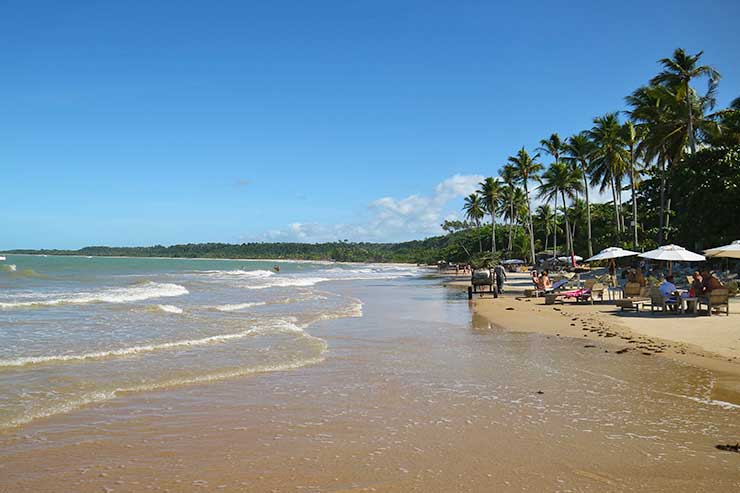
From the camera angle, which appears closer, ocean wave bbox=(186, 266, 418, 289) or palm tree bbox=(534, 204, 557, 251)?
ocean wave bbox=(186, 266, 418, 289)

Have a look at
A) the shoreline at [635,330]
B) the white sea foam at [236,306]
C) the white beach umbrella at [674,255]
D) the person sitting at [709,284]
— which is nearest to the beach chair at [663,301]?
the shoreline at [635,330]

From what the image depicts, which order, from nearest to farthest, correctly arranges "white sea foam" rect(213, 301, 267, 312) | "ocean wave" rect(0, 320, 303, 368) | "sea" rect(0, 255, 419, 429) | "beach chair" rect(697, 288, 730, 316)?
"sea" rect(0, 255, 419, 429) < "ocean wave" rect(0, 320, 303, 368) < "beach chair" rect(697, 288, 730, 316) < "white sea foam" rect(213, 301, 267, 312)

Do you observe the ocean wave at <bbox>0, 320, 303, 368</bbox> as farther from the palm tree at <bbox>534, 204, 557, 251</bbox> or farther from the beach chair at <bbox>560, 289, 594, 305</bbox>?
the palm tree at <bbox>534, 204, 557, 251</bbox>

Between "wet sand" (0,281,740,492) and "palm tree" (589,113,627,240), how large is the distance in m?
30.1

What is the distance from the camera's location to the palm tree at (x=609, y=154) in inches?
1430

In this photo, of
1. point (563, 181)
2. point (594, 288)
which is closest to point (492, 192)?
point (563, 181)

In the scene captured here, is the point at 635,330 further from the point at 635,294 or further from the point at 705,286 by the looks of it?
the point at 635,294

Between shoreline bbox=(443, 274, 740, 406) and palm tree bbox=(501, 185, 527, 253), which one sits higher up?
palm tree bbox=(501, 185, 527, 253)

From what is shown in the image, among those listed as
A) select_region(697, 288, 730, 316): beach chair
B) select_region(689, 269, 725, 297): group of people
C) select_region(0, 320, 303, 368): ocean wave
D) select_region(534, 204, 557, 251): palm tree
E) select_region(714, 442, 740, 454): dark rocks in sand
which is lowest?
select_region(714, 442, 740, 454): dark rocks in sand

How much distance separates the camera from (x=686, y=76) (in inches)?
1133

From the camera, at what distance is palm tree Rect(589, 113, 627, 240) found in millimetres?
36312

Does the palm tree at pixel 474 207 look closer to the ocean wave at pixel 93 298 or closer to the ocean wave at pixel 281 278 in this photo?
the ocean wave at pixel 281 278

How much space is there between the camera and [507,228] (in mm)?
78188

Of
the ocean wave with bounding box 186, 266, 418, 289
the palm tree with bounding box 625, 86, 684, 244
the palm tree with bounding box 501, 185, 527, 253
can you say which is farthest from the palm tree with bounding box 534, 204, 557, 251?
the palm tree with bounding box 625, 86, 684, 244
